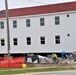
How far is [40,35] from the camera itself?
47.9 meters

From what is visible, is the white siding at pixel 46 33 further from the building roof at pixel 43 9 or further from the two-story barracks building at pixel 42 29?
the building roof at pixel 43 9

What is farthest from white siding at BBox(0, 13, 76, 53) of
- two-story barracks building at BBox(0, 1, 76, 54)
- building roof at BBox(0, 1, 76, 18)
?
building roof at BBox(0, 1, 76, 18)

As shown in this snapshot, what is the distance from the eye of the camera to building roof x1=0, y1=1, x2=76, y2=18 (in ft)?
150

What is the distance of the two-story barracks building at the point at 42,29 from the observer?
4519 cm

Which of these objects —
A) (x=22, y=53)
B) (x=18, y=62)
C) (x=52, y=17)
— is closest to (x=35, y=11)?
(x=52, y=17)

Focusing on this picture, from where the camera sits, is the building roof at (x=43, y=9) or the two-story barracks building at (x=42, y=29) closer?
the two-story barracks building at (x=42, y=29)

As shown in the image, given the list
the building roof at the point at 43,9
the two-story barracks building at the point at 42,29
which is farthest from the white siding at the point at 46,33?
the building roof at the point at 43,9

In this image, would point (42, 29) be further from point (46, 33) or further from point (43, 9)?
point (43, 9)

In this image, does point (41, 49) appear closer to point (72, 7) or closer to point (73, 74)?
point (72, 7)

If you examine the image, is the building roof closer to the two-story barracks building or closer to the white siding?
the two-story barracks building

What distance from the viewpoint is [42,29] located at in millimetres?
47656

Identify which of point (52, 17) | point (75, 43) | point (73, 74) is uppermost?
point (52, 17)

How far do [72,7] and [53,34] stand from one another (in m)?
4.71

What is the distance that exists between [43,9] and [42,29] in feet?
9.94
